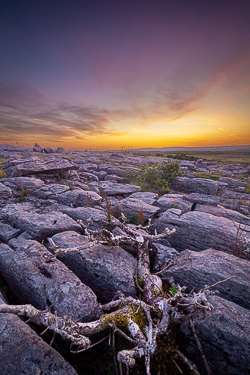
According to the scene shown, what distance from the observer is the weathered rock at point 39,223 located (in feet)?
24.5

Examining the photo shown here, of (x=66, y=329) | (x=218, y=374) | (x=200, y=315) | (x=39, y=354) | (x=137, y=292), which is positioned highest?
(x=66, y=329)

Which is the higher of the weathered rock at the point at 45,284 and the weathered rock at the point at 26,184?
the weathered rock at the point at 26,184

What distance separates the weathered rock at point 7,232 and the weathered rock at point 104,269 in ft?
10.0

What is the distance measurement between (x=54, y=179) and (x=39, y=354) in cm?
1883

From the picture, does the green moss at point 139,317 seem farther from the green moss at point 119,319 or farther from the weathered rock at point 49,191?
the weathered rock at point 49,191

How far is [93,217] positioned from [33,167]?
47.3 feet

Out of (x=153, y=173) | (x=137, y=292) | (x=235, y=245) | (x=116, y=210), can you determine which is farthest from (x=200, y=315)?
(x=153, y=173)

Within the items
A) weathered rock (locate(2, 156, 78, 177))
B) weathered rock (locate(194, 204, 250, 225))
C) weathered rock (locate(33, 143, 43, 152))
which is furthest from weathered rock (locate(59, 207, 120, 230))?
weathered rock (locate(33, 143, 43, 152))

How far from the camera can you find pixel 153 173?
22.9m

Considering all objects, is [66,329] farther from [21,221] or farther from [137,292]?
→ [21,221]

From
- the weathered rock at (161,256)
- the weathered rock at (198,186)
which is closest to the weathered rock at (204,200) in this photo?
the weathered rock at (161,256)

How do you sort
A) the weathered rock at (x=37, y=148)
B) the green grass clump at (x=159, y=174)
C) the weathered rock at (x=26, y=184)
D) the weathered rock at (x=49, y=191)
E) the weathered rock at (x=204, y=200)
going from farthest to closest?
the weathered rock at (x=37, y=148) → the green grass clump at (x=159, y=174) → the weathered rock at (x=26, y=184) → the weathered rock at (x=49, y=191) → the weathered rock at (x=204, y=200)

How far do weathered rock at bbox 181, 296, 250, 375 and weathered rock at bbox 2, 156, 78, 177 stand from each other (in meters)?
20.3

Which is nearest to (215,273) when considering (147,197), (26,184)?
(147,197)
